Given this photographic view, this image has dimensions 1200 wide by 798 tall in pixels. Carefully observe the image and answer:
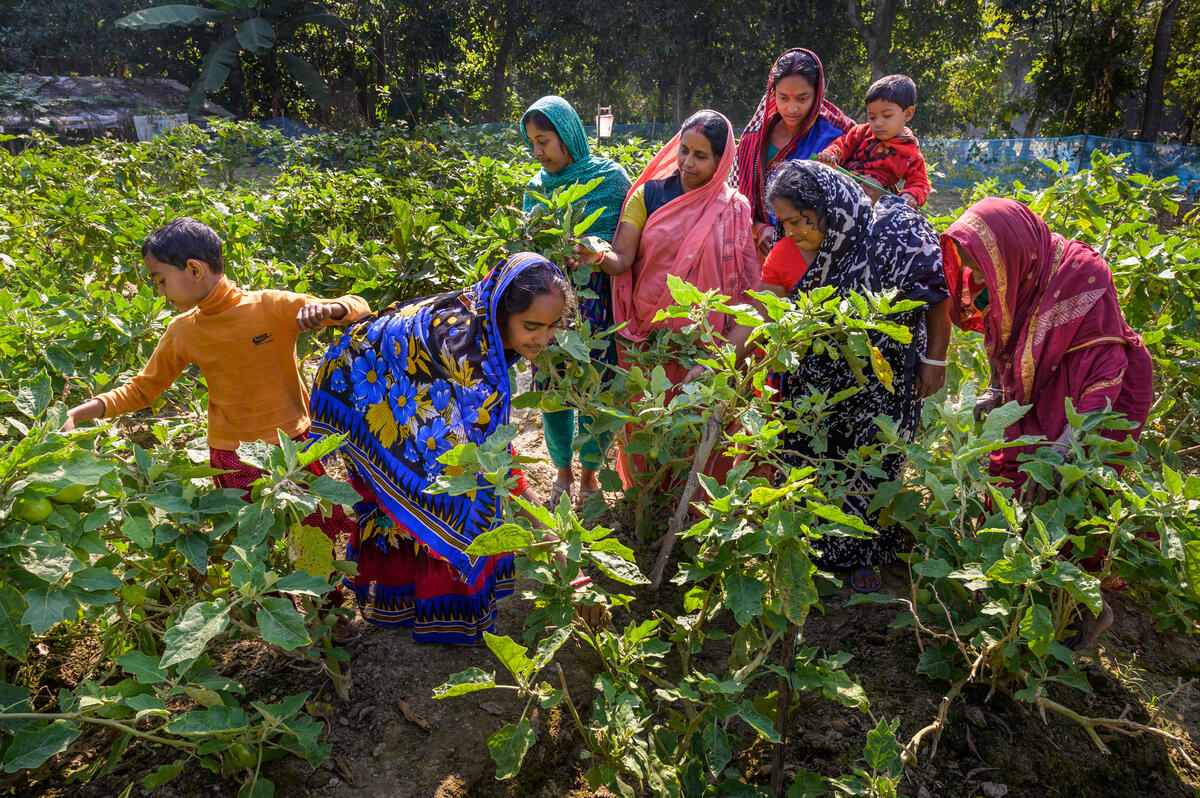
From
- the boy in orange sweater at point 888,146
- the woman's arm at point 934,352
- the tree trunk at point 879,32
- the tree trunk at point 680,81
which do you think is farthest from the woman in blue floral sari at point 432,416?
the tree trunk at point 680,81

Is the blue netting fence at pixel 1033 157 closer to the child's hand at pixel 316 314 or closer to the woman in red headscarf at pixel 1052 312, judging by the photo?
the woman in red headscarf at pixel 1052 312

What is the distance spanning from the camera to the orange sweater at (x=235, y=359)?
2123 millimetres

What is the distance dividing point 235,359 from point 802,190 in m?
1.77

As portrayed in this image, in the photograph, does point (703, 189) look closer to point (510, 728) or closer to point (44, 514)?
point (510, 728)

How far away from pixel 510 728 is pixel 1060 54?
53.5 ft

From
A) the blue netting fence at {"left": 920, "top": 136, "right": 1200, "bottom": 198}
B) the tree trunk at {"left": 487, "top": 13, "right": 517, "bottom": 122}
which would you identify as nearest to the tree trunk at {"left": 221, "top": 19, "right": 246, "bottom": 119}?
the tree trunk at {"left": 487, "top": 13, "right": 517, "bottom": 122}

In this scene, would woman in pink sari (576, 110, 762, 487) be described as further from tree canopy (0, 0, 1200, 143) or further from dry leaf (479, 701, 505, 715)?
tree canopy (0, 0, 1200, 143)

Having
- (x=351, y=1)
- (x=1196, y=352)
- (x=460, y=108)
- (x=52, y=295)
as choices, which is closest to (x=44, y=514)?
(x=52, y=295)

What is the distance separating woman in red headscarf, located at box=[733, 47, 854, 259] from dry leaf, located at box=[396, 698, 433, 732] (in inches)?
89.1

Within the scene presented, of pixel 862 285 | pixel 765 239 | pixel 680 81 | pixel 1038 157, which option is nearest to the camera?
pixel 862 285

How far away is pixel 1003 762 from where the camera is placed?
192cm

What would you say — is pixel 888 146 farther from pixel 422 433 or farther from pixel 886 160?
pixel 422 433

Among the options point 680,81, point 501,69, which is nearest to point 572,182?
point 680,81

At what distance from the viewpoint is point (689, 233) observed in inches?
108
